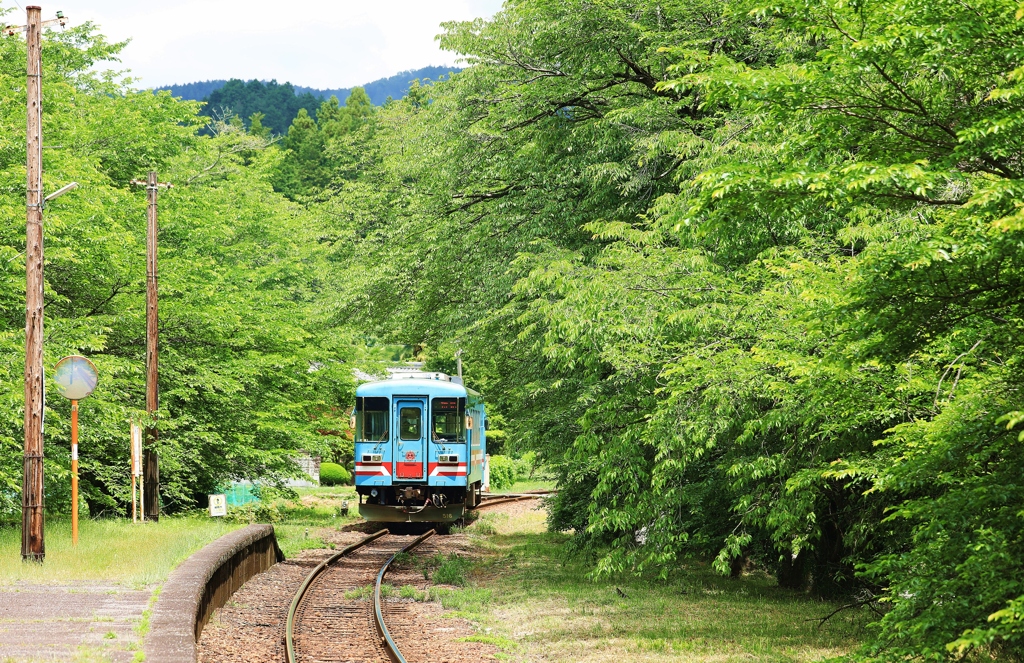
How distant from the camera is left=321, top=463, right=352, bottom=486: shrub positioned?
154ft

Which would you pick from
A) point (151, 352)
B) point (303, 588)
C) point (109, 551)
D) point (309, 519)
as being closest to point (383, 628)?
point (303, 588)

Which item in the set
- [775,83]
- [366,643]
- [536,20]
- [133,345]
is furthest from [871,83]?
[133,345]

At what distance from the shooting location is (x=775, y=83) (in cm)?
671

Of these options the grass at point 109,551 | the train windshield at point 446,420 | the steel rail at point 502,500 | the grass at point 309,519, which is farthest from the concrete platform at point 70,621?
the steel rail at point 502,500

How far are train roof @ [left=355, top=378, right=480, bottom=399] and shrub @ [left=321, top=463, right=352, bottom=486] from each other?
2507 centimetres

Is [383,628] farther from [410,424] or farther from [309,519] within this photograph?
[309,519]

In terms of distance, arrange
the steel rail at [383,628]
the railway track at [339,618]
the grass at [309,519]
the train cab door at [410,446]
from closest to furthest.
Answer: the steel rail at [383,628], the railway track at [339,618], the grass at [309,519], the train cab door at [410,446]

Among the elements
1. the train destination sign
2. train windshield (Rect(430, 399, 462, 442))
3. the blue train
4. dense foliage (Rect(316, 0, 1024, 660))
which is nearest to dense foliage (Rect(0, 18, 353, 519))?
the train destination sign

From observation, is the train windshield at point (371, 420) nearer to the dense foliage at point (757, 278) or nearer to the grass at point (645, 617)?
A: the dense foliage at point (757, 278)

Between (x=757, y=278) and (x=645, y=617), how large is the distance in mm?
4436

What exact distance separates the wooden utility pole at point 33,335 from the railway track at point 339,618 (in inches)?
A: 142

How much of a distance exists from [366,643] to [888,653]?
642cm

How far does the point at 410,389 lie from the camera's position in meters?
22.4

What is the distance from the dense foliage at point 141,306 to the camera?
1825 cm
